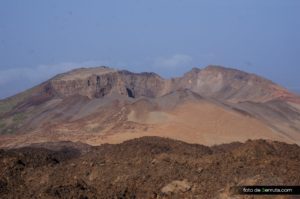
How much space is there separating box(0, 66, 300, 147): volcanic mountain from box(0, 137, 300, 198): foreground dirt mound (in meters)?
16.2

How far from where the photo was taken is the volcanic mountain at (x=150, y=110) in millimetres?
39844

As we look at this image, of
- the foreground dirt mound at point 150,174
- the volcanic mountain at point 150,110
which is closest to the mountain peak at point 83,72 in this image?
the volcanic mountain at point 150,110

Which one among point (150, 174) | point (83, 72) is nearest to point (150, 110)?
point (83, 72)

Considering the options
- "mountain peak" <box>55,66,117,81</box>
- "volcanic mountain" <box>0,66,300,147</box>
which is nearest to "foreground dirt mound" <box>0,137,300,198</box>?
"volcanic mountain" <box>0,66,300,147</box>

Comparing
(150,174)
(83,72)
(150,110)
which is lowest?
(150,174)

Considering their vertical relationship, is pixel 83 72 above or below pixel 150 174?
above

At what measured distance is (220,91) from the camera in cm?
6644

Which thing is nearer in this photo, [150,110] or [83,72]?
[150,110]

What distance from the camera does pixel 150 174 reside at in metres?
18.9

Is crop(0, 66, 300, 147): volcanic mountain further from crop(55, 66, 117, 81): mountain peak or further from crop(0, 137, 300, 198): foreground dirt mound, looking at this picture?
crop(0, 137, 300, 198): foreground dirt mound

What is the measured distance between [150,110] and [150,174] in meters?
25.3

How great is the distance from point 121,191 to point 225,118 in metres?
24.4

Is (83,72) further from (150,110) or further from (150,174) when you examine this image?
(150,174)

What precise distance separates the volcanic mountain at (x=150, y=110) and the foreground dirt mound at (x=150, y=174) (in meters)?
16.2
